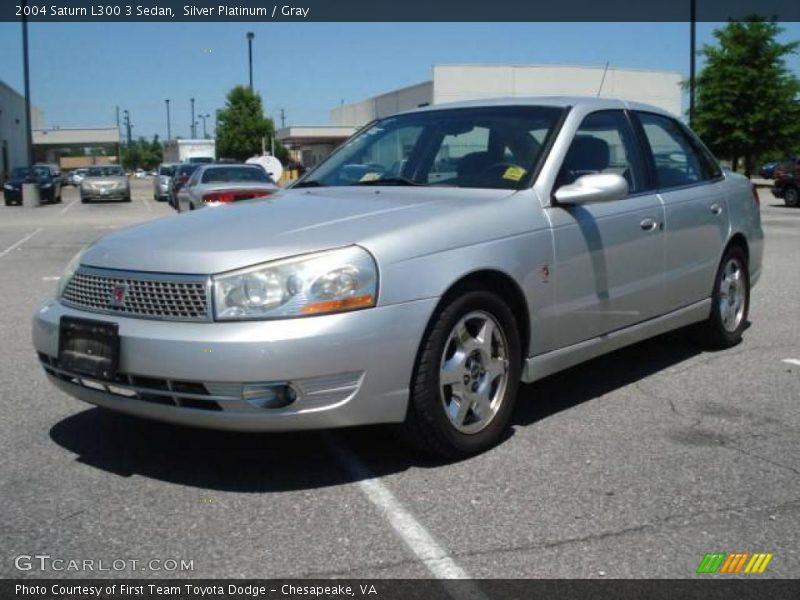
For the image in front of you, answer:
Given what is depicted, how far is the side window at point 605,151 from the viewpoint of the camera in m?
4.85

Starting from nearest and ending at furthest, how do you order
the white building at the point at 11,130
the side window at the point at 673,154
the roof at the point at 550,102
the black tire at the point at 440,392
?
the black tire at the point at 440,392
the roof at the point at 550,102
the side window at the point at 673,154
the white building at the point at 11,130

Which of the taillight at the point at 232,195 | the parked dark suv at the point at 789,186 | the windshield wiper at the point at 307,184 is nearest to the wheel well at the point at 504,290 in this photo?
the windshield wiper at the point at 307,184

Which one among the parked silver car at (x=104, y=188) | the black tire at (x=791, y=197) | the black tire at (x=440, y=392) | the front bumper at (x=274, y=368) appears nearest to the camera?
the front bumper at (x=274, y=368)

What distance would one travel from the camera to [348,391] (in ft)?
11.9

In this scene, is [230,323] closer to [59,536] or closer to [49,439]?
[59,536]

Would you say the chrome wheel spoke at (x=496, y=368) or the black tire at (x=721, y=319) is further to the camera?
the black tire at (x=721, y=319)

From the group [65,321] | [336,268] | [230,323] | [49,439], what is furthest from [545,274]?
[49,439]

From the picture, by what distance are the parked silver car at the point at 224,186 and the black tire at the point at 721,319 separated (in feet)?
29.7

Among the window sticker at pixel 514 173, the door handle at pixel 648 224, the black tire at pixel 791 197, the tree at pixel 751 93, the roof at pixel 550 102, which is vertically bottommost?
the black tire at pixel 791 197

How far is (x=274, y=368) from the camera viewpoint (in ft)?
11.4

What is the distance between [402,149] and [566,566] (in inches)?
113

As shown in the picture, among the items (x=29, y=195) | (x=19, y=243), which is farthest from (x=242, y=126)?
(x=19, y=243)

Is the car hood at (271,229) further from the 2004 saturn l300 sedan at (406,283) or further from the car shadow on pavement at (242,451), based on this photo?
the car shadow on pavement at (242,451)

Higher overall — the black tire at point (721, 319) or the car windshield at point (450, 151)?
the car windshield at point (450, 151)
